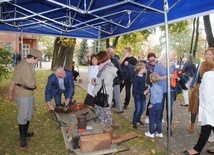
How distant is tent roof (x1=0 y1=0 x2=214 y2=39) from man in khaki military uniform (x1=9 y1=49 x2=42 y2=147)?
993mm

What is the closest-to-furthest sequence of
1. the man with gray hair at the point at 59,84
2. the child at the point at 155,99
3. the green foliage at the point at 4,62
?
the child at the point at 155,99
the man with gray hair at the point at 59,84
the green foliage at the point at 4,62

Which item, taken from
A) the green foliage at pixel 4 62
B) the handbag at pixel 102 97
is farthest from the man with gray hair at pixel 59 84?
the green foliage at pixel 4 62

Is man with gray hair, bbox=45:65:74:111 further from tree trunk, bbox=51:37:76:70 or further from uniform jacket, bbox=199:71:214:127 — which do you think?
tree trunk, bbox=51:37:76:70

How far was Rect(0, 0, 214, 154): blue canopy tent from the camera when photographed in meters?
3.87

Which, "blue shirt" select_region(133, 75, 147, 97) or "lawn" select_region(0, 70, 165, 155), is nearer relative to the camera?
"lawn" select_region(0, 70, 165, 155)

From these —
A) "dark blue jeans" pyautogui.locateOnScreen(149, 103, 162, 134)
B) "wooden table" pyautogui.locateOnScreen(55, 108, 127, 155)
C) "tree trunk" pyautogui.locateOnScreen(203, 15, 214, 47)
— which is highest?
"tree trunk" pyautogui.locateOnScreen(203, 15, 214, 47)

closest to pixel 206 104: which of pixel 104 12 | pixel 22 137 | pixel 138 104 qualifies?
pixel 138 104

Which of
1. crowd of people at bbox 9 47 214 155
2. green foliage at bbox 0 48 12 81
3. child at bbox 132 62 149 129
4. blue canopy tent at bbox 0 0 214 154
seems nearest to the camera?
crowd of people at bbox 9 47 214 155

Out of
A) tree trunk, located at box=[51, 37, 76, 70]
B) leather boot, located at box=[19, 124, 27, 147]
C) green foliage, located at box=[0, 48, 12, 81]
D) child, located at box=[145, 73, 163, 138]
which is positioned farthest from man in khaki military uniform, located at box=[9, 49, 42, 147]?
tree trunk, located at box=[51, 37, 76, 70]

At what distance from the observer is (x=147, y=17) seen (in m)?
5.26

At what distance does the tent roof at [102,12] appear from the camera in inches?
153

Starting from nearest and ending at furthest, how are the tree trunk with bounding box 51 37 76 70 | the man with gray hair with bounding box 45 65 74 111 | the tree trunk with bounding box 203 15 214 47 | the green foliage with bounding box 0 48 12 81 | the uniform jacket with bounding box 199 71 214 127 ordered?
the uniform jacket with bounding box 199 71 214 127 < the man with gray hair with bounding box 45 65 74 111 < the green foliage with bounding box 0 48 12 81 < the tree trunk with bounding box 203 15 214 47 < the tree trunk with bounding box 51 37 76 70

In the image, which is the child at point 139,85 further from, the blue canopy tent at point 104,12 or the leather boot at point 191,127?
the leather boot at point 191,127

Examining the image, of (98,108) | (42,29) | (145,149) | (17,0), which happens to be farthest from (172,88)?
(42,29)
